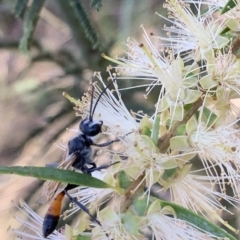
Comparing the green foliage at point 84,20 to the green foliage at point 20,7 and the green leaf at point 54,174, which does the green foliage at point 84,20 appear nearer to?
the green foliage at point 20,7

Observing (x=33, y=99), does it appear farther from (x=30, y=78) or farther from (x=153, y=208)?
(x=153, y=208)

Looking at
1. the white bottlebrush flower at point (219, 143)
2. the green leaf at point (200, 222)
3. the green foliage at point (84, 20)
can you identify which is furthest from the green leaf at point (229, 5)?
the green foliage at point (84, 20)

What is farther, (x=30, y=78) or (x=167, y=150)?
(x=30, y=78)

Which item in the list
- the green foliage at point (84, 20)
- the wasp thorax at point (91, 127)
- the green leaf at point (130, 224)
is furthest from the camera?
the green foliage at point (84, 20)

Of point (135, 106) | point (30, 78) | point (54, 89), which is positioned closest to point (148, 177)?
→ point (135, 106)

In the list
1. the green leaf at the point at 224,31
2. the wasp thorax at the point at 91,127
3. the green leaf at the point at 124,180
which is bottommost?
the green leaf at the point at 124,180

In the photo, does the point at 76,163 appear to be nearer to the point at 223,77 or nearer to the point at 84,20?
the point at 223,77

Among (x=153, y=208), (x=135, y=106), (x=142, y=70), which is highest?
(x=142, y=70)

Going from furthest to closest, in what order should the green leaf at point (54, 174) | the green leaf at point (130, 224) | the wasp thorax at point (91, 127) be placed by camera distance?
the wasp thorax at point (91, 127) → the green leaf at point (130, 224) → the green leaf at point (54, 174)

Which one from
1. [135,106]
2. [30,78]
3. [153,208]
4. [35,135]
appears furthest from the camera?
[30,78]
